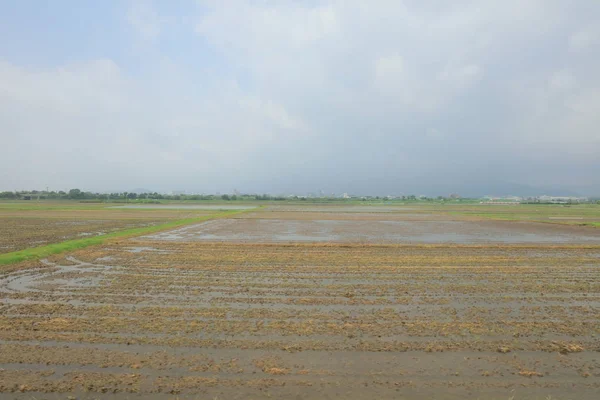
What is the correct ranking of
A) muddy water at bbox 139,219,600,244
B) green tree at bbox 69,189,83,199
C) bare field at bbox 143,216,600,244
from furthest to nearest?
green tree at bbox 69,189,83,199 → bare field at bbox 143,216,600,244 → muddy water at bbox 139,219,600,244

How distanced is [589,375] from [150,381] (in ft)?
20.4

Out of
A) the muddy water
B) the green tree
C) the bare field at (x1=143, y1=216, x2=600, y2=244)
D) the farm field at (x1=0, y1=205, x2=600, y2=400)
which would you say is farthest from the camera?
the green tree

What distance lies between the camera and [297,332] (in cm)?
650

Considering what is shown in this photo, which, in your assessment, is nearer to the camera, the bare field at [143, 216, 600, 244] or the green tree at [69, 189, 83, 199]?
the bare field at [143, 216, 600, 244]

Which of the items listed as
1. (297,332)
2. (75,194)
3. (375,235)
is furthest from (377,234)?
(75,194)

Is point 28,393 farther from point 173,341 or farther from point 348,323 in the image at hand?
point 348,323

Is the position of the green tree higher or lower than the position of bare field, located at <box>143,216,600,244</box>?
higher

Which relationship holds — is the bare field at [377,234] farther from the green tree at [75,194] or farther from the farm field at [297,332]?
the green tree at [75,194]

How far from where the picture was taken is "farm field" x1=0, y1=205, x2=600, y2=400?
478 centimetres

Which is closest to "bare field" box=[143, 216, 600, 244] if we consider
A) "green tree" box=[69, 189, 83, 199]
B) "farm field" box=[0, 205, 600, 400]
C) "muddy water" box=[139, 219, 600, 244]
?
"muddy water" box=[139, 219, 600, 244]

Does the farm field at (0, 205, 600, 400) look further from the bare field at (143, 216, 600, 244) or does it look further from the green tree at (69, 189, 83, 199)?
the green tree at (69, 189, 83, 199)

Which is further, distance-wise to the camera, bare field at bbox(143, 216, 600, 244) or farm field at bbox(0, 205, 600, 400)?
bare field at bbox(143, 216, 600, 244)

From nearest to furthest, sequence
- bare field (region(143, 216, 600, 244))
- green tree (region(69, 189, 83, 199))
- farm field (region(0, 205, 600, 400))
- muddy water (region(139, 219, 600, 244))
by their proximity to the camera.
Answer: farm field (region(0, 205, 600, 400))
muddy water (region(139, 219, 600, 244))
bare field (region(143, 216, 600, 244))
green tree (region(69, 189, 83, 199))

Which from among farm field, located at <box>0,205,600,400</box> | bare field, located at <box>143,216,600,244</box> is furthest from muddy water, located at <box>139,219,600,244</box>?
farm field, located at <box>0,205,600,400</box>
